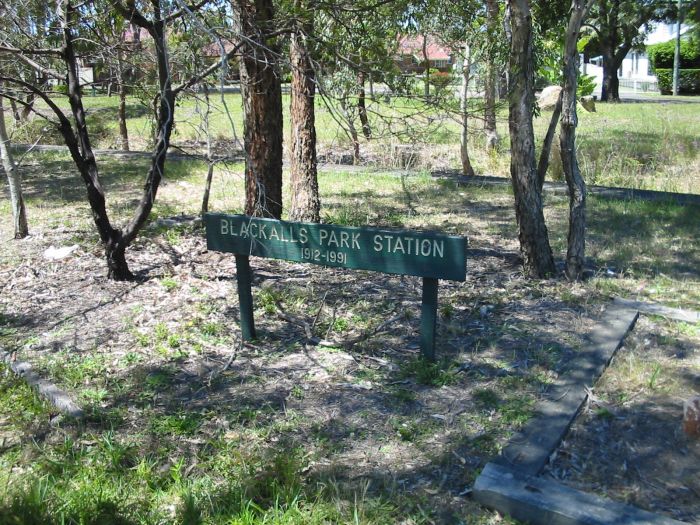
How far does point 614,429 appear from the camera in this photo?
4.21 metres

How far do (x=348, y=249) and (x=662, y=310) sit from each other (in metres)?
2.82

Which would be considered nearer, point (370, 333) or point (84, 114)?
point (370, 333)

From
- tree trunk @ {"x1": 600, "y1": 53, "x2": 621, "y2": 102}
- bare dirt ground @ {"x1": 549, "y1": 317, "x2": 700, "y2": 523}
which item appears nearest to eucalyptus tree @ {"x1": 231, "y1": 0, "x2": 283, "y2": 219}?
bare dirt ground @ {"x1": 549, "y1": 317, "x2": 700, "y2": 523}

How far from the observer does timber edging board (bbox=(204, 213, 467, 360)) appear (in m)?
4.63

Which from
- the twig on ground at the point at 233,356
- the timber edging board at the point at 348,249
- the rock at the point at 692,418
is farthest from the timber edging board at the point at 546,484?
the twig on ground at the point at 233,356

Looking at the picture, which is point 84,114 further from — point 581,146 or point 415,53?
point 581,146

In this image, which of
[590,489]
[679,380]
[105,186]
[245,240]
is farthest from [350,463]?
[105,186]

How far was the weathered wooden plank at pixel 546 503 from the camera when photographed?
10.8 ft

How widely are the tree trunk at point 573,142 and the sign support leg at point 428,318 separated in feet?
7.73

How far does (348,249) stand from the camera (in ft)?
16.1

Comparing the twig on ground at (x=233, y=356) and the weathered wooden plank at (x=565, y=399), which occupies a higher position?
the twig on ground at (x=233, y=356)

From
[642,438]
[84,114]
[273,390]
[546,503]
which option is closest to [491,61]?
[84,114]

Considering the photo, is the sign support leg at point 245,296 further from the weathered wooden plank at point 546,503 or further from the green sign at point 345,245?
the weathered wooden plank at point 546,503

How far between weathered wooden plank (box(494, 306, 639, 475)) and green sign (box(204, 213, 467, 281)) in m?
0.97
